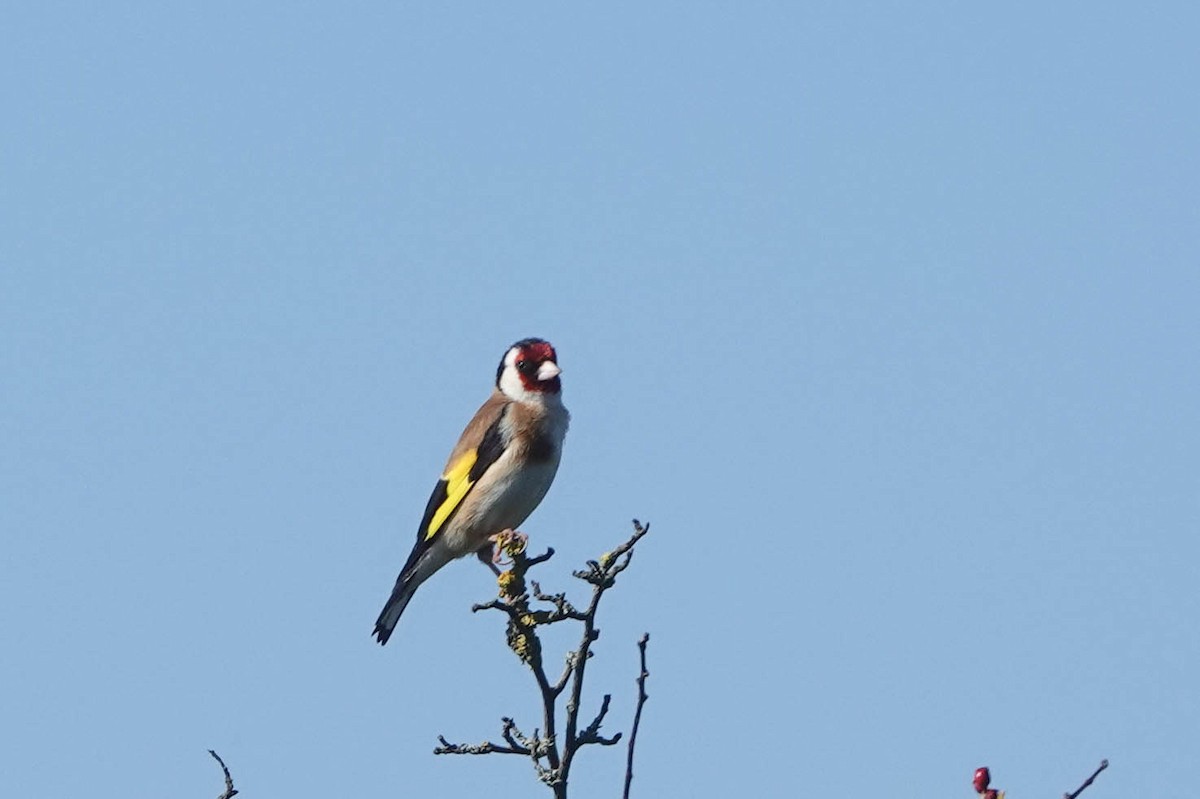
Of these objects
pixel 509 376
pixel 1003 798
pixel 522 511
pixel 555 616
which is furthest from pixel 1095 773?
pixel 509 376

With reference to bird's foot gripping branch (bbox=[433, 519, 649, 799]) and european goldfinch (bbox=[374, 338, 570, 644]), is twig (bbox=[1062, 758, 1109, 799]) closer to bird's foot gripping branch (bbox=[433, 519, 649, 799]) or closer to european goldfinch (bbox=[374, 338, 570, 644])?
bird's foot gripping branch (bbox=[433, 519, 649, 799])

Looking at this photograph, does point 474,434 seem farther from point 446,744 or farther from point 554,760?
point 554,760

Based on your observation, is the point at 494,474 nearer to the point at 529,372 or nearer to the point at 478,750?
the point at 529,372

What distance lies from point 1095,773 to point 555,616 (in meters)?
2.20

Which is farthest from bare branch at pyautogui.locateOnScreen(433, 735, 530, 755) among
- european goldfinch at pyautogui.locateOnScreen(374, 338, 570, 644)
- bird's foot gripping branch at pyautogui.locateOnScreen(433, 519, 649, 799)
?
european goldfinch at pyautogui.locateOnScreen(374, 338, 570, 644)

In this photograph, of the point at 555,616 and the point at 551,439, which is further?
the point at 551,439

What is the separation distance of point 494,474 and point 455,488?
330mm

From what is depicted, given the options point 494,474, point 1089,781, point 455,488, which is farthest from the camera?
point 455,488

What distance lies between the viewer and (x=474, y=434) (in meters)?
10.7

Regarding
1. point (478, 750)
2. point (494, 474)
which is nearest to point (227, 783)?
point (478, 750)

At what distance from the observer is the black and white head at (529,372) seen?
10711mm

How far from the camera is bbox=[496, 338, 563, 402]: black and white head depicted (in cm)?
1071

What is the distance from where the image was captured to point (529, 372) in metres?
10.9

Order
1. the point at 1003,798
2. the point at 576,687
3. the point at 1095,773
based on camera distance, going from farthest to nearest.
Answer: the point at 576,687 < the point at 1003,798 < the point at 1095,773
